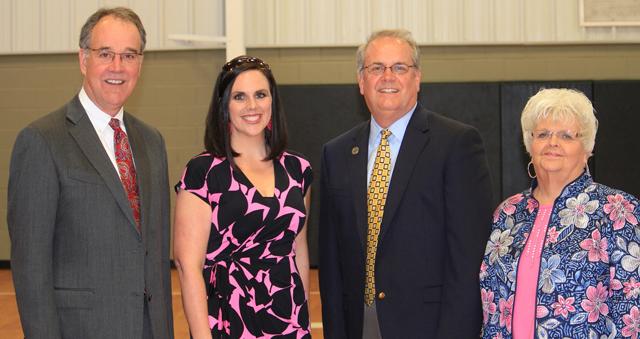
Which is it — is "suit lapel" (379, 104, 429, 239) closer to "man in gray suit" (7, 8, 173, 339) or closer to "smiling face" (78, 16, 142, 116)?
"man in gray suit" (7, 8, 173, 339)

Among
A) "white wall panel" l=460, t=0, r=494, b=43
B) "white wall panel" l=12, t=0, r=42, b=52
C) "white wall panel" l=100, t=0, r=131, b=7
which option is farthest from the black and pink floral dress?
"white wall panel" l=12, t=0, r=42, b=52

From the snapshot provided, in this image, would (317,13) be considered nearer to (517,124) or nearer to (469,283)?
(517,124)

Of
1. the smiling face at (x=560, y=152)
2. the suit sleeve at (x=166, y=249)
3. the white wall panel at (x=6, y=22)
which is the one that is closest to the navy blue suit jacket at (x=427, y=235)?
the smiling face at (x=560, y=152)

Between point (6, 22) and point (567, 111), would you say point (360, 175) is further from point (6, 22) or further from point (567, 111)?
point (6, 22)

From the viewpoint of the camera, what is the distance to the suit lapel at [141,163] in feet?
9.09

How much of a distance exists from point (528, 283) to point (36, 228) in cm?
152

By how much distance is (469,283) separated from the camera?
2816 mm

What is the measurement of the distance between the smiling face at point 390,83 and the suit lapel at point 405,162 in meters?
0.08

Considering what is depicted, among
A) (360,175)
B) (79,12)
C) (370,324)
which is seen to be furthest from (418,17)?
(370,324)

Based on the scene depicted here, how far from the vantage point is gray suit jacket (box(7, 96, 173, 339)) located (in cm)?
253

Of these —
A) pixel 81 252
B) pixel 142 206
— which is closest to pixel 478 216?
pixel 142 206

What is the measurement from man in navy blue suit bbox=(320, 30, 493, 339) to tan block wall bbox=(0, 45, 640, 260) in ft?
19.1

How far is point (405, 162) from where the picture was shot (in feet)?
9.62

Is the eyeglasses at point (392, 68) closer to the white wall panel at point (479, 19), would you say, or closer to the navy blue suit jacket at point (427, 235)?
the navy blue suit jacket at point (427, 235)
